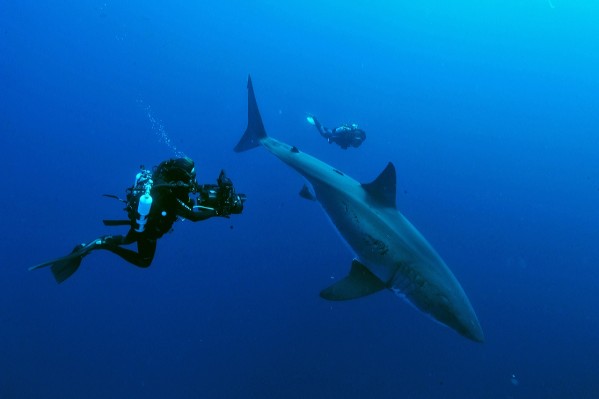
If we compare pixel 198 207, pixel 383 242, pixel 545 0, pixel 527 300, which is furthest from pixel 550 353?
pixel 545 0

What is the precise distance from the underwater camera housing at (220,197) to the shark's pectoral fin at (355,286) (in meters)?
1.88

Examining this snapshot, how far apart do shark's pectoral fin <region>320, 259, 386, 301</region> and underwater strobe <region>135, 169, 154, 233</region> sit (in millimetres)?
2649

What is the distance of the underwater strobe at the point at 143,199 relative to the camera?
4207 mm

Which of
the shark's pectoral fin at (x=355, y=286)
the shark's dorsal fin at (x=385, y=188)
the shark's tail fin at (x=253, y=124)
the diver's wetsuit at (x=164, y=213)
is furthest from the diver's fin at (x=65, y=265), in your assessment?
the shark's tail fin at (x=253, y=124)

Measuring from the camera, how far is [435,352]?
15.9 meters

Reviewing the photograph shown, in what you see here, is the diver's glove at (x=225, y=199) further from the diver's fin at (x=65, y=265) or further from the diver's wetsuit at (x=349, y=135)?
the diver's wetsuit at (x=349, y=135)

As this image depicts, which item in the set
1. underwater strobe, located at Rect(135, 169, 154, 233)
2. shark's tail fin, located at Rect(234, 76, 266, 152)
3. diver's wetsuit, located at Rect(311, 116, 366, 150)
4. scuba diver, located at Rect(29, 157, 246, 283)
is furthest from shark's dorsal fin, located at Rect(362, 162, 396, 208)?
diver's wetsuit, located at Rect(311, 116, 366, 150)

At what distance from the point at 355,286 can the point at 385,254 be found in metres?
0.70

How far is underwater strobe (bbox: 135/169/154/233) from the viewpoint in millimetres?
4207

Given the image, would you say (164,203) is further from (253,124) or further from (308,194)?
(253,124)

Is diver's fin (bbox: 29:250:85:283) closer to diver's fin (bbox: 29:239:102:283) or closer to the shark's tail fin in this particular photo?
diver's fin (bbox: 29:239:102:283)

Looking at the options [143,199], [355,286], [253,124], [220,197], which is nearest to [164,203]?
[143,199]

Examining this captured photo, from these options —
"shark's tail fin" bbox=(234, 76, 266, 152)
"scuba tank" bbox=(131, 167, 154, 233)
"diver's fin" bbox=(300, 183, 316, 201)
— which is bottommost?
"scuba tank" bbox=(131, 167, 154, 233)

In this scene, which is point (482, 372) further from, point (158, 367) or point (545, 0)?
point (545, 0)
